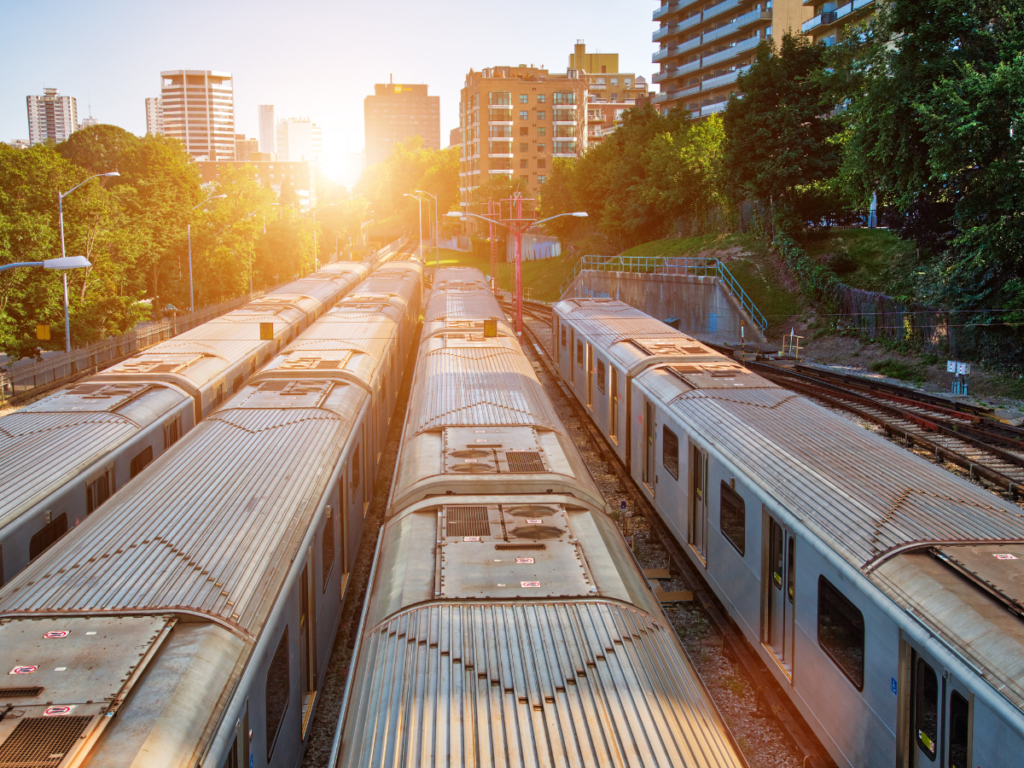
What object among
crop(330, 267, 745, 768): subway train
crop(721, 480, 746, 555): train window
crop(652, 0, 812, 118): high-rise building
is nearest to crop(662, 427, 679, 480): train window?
crop(721, 480, 746, 555): train window

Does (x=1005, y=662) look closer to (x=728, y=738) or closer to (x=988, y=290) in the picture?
(x=728, y=738)

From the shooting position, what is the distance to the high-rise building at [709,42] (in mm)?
72938

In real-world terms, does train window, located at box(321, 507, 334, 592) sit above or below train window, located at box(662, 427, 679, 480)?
below

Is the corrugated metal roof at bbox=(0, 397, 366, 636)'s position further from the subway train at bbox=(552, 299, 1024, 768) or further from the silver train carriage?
the subway train at bbox=(552, 299, 1024, 768)

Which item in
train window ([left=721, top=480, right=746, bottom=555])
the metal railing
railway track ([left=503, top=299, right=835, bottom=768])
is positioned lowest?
railway track ([left=503, top=299, right=835, bottom=768])

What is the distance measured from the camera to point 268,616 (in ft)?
22.0

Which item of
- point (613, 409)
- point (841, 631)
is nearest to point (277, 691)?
point (841, 631)

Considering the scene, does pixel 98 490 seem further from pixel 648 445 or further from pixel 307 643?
pixel 648 445

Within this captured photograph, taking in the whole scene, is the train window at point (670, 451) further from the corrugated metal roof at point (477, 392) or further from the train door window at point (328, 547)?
the train door window at point (328, 547)

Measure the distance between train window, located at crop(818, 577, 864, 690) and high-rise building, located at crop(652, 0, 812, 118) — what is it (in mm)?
69565

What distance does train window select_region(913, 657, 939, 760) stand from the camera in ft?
20.1

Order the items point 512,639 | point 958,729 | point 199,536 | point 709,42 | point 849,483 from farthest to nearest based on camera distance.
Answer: point 709,42 < point 849,483 < point 199,536 < point 958,729 < point 512,639

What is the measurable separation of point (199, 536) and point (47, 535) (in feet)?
10.5

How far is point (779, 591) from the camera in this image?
905 cm
